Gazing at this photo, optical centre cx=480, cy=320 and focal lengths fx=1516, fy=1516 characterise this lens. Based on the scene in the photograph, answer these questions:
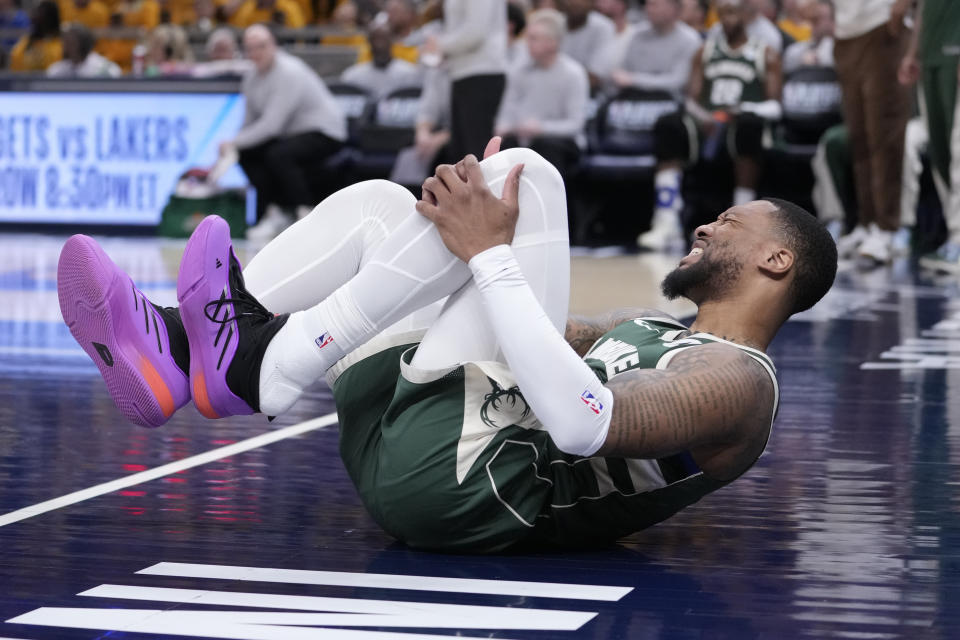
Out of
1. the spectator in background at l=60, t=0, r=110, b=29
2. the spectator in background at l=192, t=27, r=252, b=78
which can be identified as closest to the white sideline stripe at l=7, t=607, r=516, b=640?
the spectator in background at l=192, t=27, r=252, b=78

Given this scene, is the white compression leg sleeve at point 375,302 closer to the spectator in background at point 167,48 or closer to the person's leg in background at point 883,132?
the person's leg in background at point 883,132

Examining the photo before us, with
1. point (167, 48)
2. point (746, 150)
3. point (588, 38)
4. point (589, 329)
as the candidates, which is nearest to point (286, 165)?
point (588, 38)

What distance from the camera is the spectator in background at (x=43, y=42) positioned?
41.5ft

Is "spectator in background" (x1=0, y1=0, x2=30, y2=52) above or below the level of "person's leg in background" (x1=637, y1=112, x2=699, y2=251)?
above

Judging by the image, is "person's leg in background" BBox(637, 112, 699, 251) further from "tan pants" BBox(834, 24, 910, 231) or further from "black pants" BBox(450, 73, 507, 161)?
"black pants" BBox(450, 73, 507, 161)

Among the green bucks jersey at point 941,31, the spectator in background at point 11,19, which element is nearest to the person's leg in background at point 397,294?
the green bucks jersey at point 941,31

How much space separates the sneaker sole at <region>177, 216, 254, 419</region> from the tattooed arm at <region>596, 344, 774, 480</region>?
2.12 ft

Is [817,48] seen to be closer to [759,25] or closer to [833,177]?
[759,25]

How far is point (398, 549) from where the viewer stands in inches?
97.3

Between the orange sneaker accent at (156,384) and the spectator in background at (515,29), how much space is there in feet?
25.8

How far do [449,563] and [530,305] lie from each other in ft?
1.48

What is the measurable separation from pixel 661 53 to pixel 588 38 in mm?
688

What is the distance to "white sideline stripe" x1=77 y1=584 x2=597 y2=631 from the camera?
6.62 feet

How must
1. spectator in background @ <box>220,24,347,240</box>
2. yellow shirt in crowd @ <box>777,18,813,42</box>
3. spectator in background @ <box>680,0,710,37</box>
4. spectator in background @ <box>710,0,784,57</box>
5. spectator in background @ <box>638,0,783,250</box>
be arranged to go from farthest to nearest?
1. yellow shirt in crowd @ <box>777,18,813,42</box>
2. spectator in background @ <box>680,0,710,37</box>
3. spectator in background @ <box>220,24,347,240</box>
4. spectator in background @ <box>710,0,784,57</box>
5. spectator in background @ <box>638,0,783,250</box>
